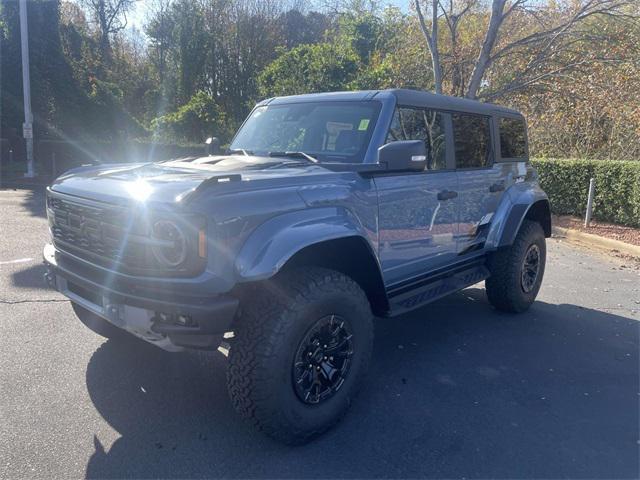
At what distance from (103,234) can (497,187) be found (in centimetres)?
348

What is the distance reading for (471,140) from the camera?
4711 mm

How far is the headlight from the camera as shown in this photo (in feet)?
8.74

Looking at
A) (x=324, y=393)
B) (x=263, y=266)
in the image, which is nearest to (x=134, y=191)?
(x=263, y=266)

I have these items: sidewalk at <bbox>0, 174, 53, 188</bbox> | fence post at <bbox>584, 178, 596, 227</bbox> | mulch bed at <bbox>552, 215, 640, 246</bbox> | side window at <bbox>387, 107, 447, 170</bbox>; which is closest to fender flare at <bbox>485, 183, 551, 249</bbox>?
side window at <bbox>387, 107, 447, 170</bbox>

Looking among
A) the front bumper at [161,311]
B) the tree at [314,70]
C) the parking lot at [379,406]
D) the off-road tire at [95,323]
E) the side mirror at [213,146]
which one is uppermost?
the tree at [314,70]

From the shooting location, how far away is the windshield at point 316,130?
379 cm

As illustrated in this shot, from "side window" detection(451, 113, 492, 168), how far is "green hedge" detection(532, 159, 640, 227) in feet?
21.0

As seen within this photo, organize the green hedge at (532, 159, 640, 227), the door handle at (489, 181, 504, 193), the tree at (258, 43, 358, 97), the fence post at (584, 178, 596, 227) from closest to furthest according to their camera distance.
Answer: the door handle at (489, 181, 504, 193), the green hedge at (532, 159, 640, 227), the fence post at (584, 178, 596, 227), the tree at (258, 43, 358, 97)

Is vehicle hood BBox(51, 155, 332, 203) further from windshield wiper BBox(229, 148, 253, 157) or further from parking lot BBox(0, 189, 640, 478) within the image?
parking lot BBox(0, 189, 640, 478)

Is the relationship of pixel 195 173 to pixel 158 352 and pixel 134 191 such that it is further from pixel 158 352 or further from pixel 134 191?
pixel 158 352

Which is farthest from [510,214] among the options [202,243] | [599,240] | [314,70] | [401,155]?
[314,70]

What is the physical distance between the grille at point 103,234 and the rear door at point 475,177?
266 centimetres

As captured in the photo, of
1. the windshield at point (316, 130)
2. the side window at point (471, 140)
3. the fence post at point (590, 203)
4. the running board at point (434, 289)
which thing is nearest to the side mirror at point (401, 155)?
the windshield at point (316, 130)

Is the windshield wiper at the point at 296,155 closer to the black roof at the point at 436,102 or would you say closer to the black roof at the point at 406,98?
the black roof at the point at 406,98
